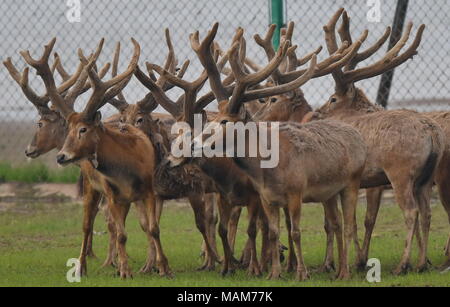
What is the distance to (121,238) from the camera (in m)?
12.0

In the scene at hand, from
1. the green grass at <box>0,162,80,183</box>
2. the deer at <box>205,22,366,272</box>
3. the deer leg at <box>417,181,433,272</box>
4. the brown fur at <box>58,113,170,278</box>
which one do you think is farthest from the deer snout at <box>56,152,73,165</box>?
the green grass at <box>0,162,80,183</box>

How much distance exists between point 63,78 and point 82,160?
290 centimetres

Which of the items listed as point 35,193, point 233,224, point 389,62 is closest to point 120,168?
point 233,224

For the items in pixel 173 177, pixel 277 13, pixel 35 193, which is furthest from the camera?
pixel 35 193

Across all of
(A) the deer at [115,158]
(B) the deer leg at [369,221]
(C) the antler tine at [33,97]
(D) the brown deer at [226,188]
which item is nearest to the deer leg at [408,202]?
(B) the deer leg at [369,221]

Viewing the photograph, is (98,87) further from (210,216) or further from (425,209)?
(425,209)

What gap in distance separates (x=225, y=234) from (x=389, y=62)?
319 cm

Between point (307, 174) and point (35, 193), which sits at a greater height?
point (307, 174)

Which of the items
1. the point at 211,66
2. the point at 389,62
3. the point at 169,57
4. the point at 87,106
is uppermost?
the point at 169,57

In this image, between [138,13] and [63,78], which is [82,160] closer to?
[63,78]

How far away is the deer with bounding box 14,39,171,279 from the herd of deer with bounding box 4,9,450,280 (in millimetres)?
12

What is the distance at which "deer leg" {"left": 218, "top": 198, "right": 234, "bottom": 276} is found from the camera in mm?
12125

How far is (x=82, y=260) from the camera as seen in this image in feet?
40.6
